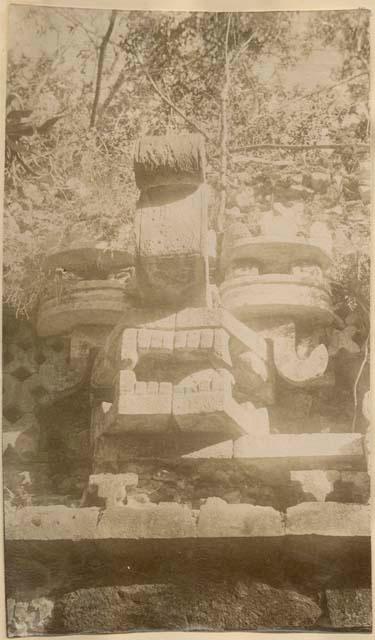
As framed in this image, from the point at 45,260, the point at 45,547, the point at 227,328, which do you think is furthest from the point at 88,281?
the point at 45,547

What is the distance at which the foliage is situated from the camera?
3.22 metres

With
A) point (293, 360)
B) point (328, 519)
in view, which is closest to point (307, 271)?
point (293, 360)

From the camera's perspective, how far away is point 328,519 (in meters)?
3.04

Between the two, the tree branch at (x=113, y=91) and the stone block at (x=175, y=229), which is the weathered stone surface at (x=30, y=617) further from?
the tree branch at (x=113, y=91)

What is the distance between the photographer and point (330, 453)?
3.09 meters

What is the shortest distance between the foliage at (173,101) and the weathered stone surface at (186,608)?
1446 mm

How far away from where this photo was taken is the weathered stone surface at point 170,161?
3107 mm

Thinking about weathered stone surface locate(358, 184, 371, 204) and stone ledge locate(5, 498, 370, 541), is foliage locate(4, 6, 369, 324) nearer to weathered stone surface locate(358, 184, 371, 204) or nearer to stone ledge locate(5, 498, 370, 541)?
weathered stone surface locate(358, 184, 371, 204)

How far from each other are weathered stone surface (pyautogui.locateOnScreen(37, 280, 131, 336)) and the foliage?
251mm

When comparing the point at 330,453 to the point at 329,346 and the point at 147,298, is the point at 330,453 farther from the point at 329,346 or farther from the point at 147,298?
the point at 147,298

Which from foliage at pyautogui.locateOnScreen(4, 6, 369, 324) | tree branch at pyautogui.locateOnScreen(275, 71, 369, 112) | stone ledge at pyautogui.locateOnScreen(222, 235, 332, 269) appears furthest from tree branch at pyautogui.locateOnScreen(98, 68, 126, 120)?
stone ledge at pyautogui.locateOnScreen(222, 235, 332, 269)

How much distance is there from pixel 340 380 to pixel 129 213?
1178 mm

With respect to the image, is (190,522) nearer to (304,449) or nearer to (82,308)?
(304,449)

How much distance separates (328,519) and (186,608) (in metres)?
0.69
